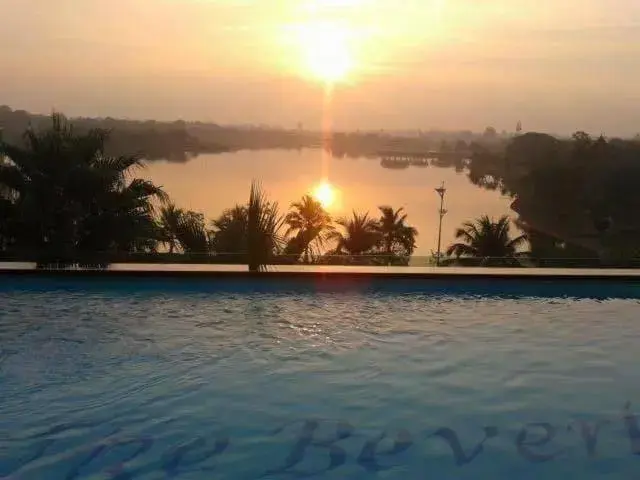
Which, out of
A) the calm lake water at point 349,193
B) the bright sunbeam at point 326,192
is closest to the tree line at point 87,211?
the calm lake water at point 349,193

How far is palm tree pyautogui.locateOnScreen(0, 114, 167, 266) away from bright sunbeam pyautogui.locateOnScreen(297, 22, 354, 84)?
7618 millimetres

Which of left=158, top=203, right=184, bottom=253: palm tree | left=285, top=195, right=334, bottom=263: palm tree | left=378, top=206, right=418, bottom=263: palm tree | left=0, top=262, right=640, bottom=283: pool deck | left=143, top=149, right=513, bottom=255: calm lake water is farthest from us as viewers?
left=143, top=149, right=513, bottom=255: calm lake water

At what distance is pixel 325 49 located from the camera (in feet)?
66.1

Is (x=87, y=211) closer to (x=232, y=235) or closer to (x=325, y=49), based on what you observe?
(x=232, y=235)

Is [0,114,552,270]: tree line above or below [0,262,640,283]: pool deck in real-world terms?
above

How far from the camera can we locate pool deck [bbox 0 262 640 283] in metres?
8.05

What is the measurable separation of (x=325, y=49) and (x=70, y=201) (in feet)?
43.2

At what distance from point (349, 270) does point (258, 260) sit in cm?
117

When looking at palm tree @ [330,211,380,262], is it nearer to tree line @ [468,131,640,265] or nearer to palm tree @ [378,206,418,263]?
palm tree @ [378,206,418,263]

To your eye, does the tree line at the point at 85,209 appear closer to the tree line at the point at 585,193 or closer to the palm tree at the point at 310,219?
the palm tree at the point at 310,219

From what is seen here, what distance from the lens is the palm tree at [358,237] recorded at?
1897 cm

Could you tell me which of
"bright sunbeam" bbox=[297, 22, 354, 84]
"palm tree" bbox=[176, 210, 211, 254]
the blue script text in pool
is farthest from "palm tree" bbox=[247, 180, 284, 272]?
"bright sunbeam" bbox=[297, 22, 354, 84]

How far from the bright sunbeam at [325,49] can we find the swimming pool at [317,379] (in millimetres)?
9123

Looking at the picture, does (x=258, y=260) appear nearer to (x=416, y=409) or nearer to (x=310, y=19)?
(x=416, y=409)
